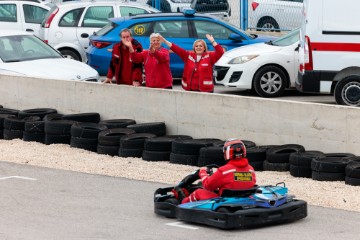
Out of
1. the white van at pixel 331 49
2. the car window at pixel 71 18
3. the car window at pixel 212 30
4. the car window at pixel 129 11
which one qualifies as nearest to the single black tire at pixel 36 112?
the white van at pixel 331 49

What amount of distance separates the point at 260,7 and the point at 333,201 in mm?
18376

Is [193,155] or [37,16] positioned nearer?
[193,155]

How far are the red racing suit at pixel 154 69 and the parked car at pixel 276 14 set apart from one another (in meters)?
12.9

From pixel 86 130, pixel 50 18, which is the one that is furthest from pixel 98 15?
pixel 86 130

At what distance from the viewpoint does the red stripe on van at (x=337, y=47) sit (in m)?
18.3

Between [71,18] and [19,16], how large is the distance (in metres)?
2.54

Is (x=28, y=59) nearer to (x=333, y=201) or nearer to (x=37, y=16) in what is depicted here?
(x=37, y=16)

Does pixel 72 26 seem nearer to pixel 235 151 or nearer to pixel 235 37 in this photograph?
pixel 235 37

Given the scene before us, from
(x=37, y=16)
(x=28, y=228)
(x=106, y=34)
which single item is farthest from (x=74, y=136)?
(x=37, y=16)

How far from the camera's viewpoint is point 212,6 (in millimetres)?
33156

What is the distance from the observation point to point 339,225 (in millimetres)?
11641

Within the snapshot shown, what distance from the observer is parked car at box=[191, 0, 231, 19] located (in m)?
32.5

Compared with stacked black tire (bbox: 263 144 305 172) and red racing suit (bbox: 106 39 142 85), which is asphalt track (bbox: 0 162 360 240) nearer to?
stacked black tire (bbox: 263 144 305 172)

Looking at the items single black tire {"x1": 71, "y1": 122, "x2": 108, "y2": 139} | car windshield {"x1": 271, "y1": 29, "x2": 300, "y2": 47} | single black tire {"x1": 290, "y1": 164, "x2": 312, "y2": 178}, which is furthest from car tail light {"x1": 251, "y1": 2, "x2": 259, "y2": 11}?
single black tire {"x1": 290, "y1": 164, "x2": 312, "y2": 178}
